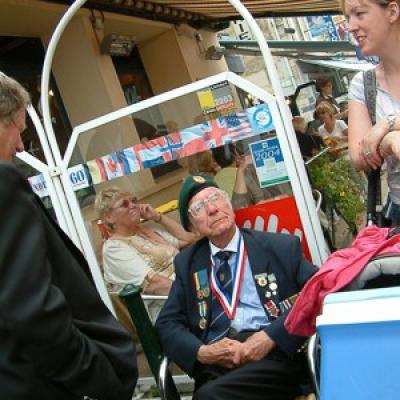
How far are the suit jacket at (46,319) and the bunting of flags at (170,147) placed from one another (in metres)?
1.40

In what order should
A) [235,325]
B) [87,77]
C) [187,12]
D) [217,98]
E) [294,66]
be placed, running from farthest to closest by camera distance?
[294,66]
[187,12]
[87,77]
[217,98]
[235,325]

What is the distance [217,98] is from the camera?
280 cm

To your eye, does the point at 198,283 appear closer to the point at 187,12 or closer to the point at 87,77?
the point at 87,77

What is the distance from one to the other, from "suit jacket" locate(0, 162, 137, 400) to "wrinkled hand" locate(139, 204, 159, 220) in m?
1.66

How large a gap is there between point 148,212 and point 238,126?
2.86ft

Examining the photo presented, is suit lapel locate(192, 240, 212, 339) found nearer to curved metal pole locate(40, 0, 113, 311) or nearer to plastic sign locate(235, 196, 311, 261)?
plastic sign locate(235, 196, 311, 261)

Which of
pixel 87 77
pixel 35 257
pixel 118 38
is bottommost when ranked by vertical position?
pixel 35 257

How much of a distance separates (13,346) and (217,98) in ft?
5.85

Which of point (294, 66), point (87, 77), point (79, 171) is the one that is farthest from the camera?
point (294, 66)

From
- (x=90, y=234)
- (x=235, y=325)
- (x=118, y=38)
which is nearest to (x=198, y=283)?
(x=235, y=325)

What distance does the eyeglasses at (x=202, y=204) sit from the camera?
2652mm

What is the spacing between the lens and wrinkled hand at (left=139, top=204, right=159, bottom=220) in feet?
10.7

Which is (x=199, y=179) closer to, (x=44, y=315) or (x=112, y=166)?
(x=112, y=166)

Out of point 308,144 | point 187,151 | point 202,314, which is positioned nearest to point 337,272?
point 202,314
